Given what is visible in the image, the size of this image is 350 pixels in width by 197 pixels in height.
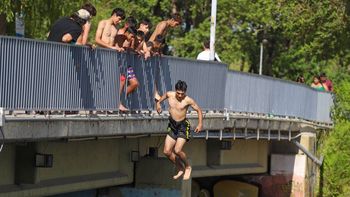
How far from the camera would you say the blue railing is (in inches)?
535

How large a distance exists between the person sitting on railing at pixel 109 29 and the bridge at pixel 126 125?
10.4 inches

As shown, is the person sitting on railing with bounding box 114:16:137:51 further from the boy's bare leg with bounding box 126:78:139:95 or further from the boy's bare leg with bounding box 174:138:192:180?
the boy's bare leg with bounding box 174:138:192:180

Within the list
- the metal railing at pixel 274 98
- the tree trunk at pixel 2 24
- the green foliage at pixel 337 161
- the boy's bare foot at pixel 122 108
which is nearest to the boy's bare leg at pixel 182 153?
the boy's bare foot at pixel 122 108

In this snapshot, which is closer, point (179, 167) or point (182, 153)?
point (182, 153)

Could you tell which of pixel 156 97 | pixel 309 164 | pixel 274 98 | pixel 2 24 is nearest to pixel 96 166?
pixel 156 97

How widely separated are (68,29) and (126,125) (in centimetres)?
210

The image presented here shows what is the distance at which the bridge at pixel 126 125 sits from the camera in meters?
13.9

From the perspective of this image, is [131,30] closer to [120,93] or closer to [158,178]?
[120,93]

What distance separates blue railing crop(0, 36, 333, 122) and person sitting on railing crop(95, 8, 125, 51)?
24 cm

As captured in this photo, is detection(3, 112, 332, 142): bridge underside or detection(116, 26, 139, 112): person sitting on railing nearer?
detection(3, 112, 332, 142): bridge underside

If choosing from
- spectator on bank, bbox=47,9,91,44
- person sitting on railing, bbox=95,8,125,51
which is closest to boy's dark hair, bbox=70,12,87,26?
spectator on bank, bbox=47,9,91,44

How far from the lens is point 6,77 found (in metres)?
13.3

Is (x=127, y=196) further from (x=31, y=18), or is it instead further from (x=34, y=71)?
(x=31, y=18)

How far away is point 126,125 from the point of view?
54.5 ft
